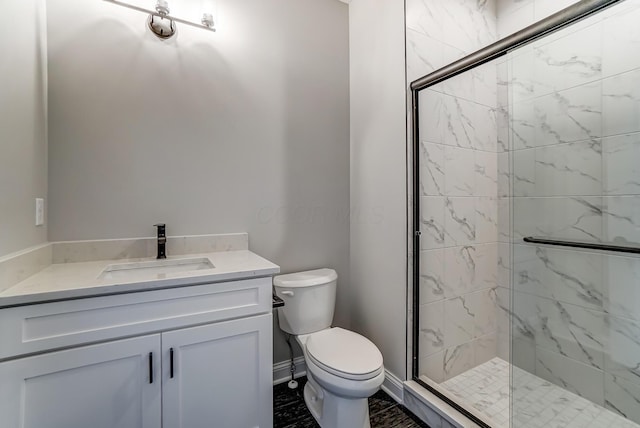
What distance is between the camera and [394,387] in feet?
5.37

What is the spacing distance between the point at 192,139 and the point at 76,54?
23.6 inches

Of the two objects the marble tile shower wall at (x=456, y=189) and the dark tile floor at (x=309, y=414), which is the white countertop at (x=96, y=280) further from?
the marble tile shower wall at (x=456, y=189)

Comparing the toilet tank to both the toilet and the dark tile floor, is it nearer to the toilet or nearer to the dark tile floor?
the toilet

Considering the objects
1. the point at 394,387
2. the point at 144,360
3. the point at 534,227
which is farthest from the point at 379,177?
the point at 144,360

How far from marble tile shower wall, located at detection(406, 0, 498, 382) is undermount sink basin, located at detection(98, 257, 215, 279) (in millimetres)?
1243

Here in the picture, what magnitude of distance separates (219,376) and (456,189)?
1669mm

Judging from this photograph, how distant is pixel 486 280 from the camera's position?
1971 millimetres

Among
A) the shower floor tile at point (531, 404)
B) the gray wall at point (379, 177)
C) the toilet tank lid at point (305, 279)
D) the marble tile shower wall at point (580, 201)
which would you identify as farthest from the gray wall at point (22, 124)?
the marble tile shower wall at point (580, 201)

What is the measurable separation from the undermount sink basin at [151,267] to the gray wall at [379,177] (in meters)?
1.01

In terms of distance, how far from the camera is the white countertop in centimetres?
87

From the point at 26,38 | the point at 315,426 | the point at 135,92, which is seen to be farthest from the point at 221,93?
the point at 315,426

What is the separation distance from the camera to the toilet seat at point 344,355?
121cm

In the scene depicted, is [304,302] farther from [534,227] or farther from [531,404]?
[534,227]

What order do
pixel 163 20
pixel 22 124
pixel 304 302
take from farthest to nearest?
1. pixel 304 302
2. pixel 163 20
3. pixel 22 124
